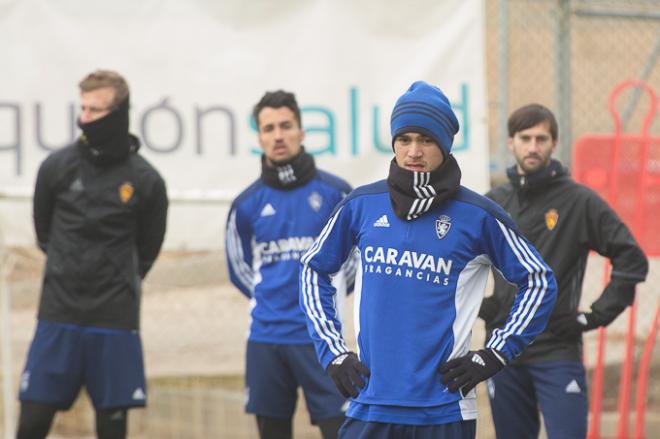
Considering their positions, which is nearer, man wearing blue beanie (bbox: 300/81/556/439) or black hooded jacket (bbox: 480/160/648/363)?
man wearing blue beanie (bbox: 300/81/556/439)

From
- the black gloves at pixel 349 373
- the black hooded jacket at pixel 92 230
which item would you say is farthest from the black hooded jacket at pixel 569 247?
the black hooded jacket at pixel 92 230

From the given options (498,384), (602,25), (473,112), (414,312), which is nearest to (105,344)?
(498,384)

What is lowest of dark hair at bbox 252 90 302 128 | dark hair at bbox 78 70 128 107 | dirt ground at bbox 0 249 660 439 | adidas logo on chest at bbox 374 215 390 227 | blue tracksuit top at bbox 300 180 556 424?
dirt ground at bbox 0 249 660 439

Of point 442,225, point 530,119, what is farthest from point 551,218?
point 442,225

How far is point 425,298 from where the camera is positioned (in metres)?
4.29

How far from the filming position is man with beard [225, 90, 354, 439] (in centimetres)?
631

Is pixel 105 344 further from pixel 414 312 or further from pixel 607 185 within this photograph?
pixel 607 185

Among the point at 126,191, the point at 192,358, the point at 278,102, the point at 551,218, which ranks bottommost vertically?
the point at 192,358

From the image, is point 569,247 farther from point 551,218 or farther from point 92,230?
point 92,230

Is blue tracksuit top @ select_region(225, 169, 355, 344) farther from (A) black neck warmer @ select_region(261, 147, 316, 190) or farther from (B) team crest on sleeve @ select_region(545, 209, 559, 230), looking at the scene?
(B) team crest on sleeve @ select_region(545, 209, 559, 230)

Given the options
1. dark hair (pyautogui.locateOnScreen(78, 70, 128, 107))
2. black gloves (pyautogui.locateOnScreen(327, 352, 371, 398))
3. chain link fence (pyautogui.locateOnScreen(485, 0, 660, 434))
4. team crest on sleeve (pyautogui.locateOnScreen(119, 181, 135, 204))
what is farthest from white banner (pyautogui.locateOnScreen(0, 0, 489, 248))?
black gloves (pyautogui.locateOnScreen(327, 352, 371, 398))

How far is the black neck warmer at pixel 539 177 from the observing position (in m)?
5.89

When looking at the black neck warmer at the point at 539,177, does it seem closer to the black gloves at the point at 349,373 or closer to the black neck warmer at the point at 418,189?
the black neck warmer at the point at 418,189

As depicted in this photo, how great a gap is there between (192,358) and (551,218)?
3.51 m
